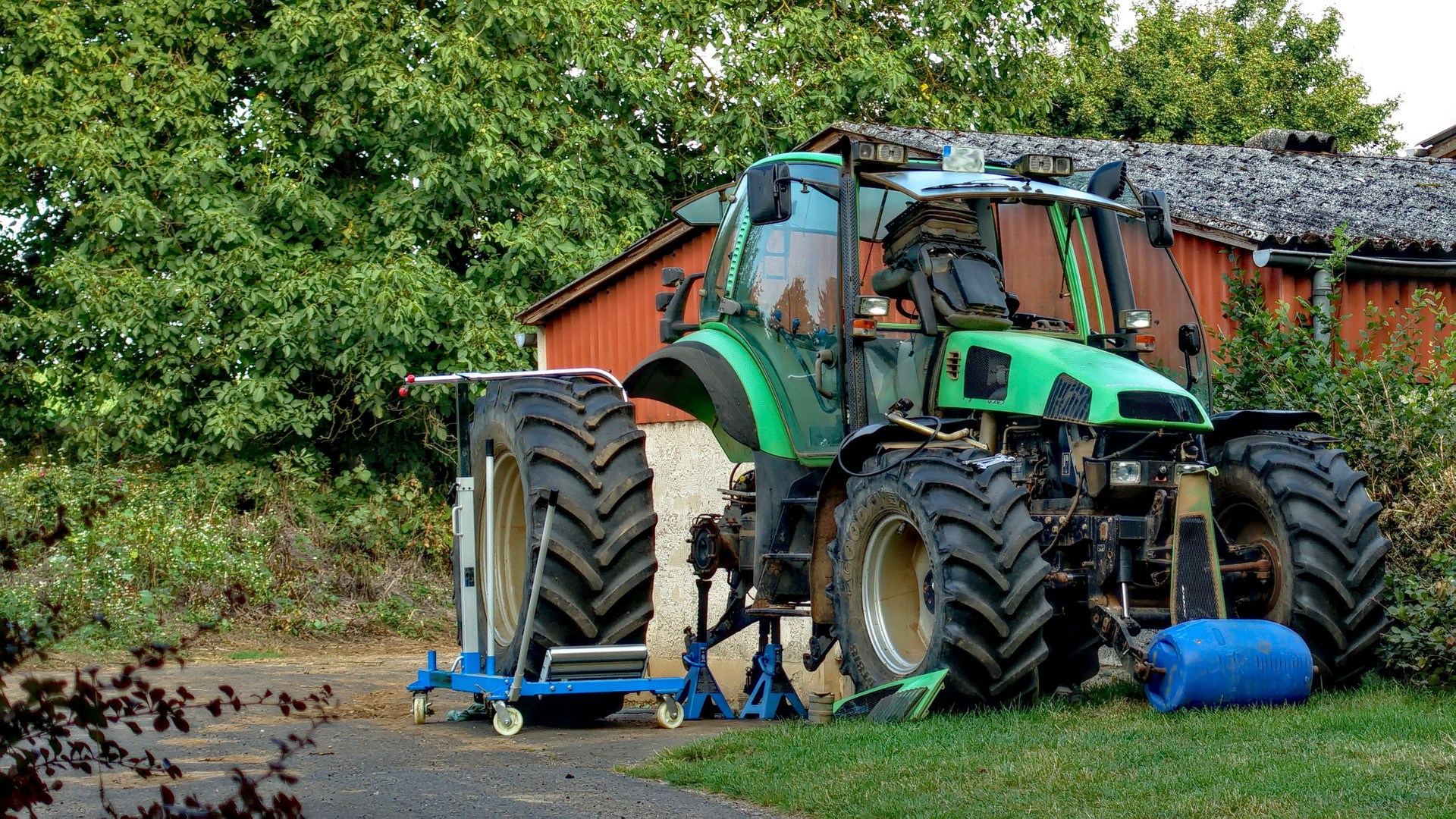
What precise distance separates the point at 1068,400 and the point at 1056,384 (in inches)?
4.6

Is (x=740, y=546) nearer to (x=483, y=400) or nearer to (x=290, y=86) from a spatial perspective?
(x=483, y=400)

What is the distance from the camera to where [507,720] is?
7.99m

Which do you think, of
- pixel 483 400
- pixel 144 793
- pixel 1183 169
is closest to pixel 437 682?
pixel 483 400

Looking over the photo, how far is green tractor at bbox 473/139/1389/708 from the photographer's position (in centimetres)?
709

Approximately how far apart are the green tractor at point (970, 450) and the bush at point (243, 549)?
7.44m

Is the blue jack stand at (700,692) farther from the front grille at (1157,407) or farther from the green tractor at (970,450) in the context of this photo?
the front grille at (1157,407)

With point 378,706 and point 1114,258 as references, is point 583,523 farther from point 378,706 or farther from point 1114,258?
point 1114,258

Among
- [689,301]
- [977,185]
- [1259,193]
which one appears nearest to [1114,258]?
[977,185]

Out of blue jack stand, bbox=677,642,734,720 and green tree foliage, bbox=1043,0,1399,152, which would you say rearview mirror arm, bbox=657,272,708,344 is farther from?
green tree foliage, bbox=1043,0,1399,152

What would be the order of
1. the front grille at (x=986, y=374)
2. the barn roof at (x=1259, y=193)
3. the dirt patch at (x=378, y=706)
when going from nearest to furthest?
the front grille at (x=986, y=374), the dirt patch at (x=378, y=706), the barn roof at (x=1259, y=193)

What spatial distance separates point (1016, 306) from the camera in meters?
8.21

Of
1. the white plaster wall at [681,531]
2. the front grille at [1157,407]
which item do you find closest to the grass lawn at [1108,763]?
the front grille at [1157,407]

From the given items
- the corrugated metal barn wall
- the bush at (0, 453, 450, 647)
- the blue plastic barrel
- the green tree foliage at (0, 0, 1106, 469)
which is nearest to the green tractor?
the blue plastic barrel

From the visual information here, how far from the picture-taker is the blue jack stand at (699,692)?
343 inches
